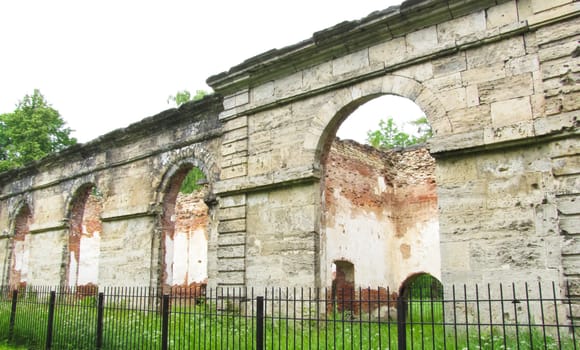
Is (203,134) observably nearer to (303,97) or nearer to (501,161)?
(303,97)

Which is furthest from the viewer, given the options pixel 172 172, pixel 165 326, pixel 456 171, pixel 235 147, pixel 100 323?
pixel 172 172

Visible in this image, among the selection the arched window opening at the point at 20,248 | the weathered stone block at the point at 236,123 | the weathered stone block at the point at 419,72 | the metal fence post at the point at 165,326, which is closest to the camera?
the metal fence post at the point at 165,326

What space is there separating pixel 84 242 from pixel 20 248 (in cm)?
204

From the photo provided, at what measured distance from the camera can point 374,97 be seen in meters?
8.24

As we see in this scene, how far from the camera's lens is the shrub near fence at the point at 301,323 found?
17.4 feet

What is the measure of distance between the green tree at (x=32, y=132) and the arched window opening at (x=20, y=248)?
26.3 ft

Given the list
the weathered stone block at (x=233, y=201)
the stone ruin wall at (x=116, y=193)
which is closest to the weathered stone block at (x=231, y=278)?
the weathered stone block at (x=233, y=201)

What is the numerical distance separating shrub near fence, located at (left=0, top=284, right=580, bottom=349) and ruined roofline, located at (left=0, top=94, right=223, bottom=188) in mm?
3771

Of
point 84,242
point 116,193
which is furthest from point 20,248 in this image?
point 116,193

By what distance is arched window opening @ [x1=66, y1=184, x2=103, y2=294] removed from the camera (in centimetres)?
1451

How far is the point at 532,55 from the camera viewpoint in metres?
6.69

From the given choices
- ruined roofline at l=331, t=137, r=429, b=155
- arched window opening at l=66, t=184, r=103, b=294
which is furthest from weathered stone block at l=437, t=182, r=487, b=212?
arched window opening at l=66, t=184, r=103, b=294

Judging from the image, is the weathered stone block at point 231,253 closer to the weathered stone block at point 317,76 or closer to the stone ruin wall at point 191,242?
the weathered stone block at point 317,76

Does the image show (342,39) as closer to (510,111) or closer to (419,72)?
(419,72)
